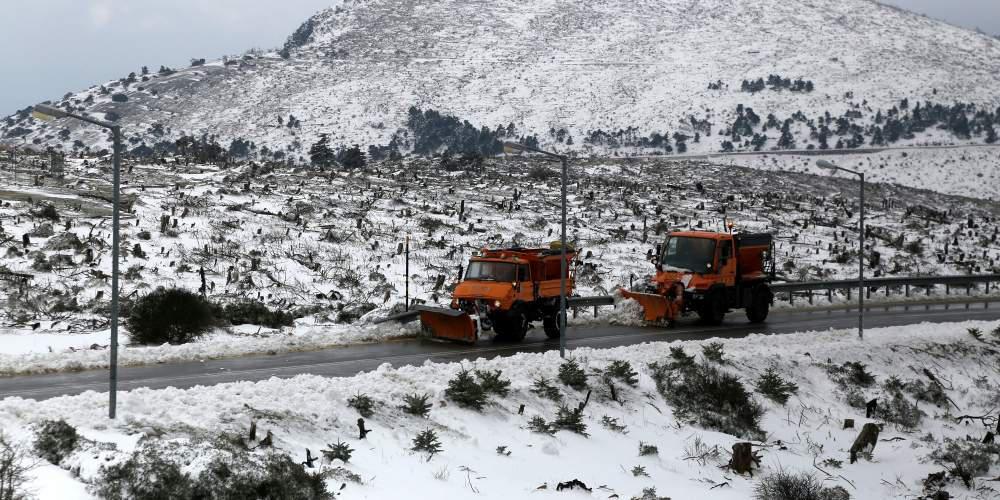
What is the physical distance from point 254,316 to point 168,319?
3804 millimetres

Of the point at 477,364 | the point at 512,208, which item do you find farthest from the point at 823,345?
the point at 512,208

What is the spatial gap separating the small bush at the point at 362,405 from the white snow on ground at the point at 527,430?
230 millimetres

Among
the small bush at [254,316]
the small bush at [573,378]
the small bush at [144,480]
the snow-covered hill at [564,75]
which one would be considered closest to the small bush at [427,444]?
the small bush at [144,480]

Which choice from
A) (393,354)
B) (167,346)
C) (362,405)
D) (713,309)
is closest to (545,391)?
(362,405)

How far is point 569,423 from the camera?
17781 millimetres

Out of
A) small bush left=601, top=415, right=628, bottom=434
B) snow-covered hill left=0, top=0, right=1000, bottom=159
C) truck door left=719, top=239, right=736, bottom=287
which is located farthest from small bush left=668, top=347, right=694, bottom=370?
snow-covered hill left=0, top=0, right=1000, bottom=159

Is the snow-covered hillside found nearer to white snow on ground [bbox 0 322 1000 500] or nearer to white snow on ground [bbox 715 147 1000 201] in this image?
white snow on ground [bbox 0 322 1000 500]

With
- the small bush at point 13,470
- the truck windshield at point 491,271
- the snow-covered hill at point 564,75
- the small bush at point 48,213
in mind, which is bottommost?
the small bush at point 13,470

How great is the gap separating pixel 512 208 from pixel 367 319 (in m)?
28.4

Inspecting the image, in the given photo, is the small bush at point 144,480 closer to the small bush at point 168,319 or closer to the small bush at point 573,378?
the small bush at point 573,378

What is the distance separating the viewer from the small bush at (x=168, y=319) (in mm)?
23172

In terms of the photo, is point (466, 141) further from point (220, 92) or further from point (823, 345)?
point (823, 345)

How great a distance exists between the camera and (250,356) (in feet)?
69.9

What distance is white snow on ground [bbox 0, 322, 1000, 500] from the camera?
13.4m
